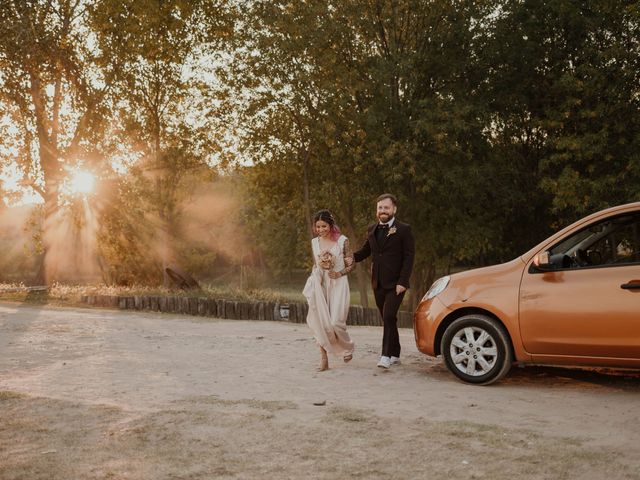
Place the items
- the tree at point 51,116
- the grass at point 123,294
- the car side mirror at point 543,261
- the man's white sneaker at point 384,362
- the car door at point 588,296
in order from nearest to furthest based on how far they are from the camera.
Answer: the car door at point 588,296
the car side mirror at point 543,261
the man's white sneaker at point 384,362
the grass at point 123,294
the tree at point 51,116

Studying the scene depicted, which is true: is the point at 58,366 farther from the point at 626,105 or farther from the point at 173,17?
the point at 626,105

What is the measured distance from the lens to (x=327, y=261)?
8789mm

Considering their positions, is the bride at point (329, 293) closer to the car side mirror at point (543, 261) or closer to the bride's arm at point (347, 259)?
the bride's arm at point (347, 259)

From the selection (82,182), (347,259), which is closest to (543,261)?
(347,259)

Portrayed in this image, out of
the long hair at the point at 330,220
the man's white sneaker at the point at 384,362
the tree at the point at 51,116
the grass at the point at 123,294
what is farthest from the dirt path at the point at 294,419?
the tree at the point at 51,116

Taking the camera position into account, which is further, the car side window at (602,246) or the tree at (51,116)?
the tree at (51,116)

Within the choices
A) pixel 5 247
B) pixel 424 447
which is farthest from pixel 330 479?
pixel 5 247

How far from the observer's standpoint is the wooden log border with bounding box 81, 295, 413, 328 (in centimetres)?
1738

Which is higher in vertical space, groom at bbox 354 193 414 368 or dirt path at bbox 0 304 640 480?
groom at bbox 354 193 414 368

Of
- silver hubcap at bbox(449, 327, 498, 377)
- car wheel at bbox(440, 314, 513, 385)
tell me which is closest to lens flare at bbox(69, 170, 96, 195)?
car wheel at bbox(440, 314, 513, 385)

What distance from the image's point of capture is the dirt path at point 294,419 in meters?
4.90

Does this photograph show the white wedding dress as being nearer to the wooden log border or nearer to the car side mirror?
the car side mirror

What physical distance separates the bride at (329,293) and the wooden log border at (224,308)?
8449 mm

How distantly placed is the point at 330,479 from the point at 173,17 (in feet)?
82.0
